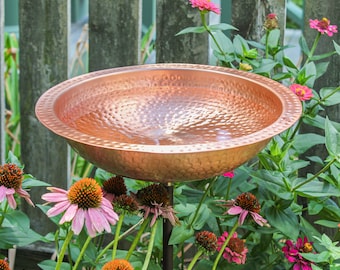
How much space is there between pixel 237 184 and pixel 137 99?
385 millimetres

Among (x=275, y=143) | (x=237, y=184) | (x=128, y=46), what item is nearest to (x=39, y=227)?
(x=128, y=46)

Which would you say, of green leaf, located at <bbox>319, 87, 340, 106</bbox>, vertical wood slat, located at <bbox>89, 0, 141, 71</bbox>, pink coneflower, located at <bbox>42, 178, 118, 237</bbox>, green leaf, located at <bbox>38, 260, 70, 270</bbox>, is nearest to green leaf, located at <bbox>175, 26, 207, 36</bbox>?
vertical wood slat, located at <bbox>89, 0, 141, 71</bbox>

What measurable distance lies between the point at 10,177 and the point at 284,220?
2.47 feet

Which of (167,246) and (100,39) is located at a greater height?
(100,39)

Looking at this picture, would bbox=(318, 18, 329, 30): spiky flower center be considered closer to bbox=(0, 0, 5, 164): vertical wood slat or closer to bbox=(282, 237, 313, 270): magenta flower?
bbox=(282, 237, 313, 270): magenta flower

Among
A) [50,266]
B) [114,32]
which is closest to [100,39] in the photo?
[114,32]

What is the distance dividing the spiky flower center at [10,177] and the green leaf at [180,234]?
39 cm

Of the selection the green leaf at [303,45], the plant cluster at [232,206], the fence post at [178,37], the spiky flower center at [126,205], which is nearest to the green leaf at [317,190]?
the plant cluster at [232,206]

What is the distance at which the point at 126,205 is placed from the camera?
1643 mm

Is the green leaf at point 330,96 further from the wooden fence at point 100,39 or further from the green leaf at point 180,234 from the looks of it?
the green leaf at point 180,234

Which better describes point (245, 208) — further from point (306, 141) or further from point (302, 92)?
point (306, 141)

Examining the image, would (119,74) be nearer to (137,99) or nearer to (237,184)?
(137,99)

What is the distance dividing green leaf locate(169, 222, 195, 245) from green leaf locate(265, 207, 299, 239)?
0.25 meters

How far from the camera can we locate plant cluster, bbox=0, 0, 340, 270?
5.42 ft
